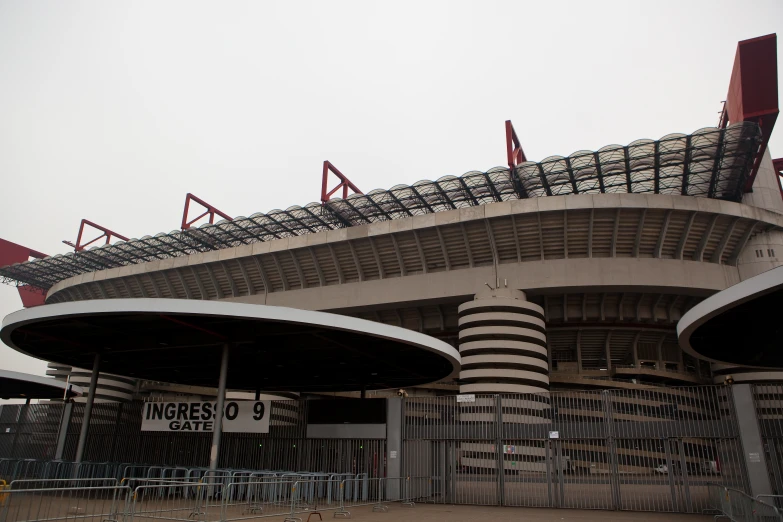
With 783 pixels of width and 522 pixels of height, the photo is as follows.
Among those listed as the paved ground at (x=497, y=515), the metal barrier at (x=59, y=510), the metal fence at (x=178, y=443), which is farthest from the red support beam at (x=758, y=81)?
the metal barrier at (x=59, y=510)

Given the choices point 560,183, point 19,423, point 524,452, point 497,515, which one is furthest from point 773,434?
Answer: point 19,423

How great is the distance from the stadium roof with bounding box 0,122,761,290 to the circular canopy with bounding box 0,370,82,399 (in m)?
24.5

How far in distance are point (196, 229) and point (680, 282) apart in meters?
47.1

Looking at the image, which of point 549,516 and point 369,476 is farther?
point 369,476

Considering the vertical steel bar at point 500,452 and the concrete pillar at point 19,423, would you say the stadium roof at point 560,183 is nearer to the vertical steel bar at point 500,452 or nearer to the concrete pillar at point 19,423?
the vertical steel bar at point 500,452

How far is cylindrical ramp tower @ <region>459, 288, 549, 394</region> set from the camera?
1736 inches

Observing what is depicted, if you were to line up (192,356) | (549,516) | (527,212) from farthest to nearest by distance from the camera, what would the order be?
(527,212)
(192,356)
(549,516)

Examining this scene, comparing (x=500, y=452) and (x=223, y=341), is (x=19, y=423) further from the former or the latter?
(x=500, y=452)

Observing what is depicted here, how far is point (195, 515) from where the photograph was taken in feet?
48.4

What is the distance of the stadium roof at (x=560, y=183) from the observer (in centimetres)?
3903

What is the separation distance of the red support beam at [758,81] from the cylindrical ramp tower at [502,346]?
21.5 metres

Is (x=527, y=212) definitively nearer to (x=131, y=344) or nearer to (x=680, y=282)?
(x=680, y=282)

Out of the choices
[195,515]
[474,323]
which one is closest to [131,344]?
[195,515]

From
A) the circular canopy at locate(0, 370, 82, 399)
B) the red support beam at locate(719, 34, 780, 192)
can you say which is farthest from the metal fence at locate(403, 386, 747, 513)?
the red support beam at locate(719, 34, 780, 192)
